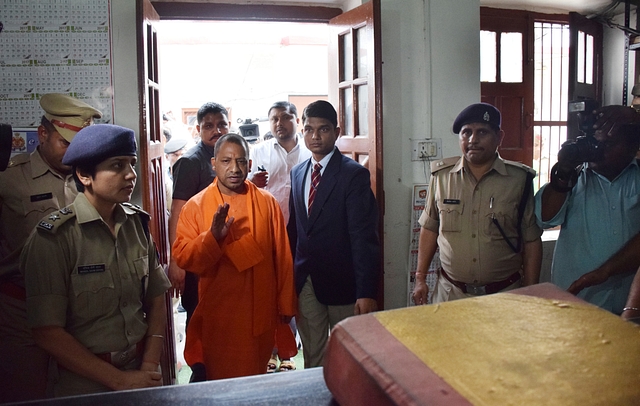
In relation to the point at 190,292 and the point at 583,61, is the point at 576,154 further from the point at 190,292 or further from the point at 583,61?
the point at 583,61

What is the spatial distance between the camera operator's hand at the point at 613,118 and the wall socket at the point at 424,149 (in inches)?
45.6

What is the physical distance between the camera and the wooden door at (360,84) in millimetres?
2879

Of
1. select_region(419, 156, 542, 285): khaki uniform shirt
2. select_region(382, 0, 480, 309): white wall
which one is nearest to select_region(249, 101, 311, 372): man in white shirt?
select_region(382, 0, 480, 309): white wall

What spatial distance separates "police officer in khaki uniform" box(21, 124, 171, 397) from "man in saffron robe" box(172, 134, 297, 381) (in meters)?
0.70

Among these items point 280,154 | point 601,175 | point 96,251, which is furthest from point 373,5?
point 96,251

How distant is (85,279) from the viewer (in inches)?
58.4

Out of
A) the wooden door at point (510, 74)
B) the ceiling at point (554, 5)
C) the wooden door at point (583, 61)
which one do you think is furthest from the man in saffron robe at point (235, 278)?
the wooden door at point (583, 61)

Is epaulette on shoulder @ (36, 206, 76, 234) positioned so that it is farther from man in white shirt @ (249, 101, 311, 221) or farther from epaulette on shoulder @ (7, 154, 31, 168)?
man in white shirt @ (249, 101, 311, 221)

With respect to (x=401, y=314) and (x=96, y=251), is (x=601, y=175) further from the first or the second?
(x=96, y=251)

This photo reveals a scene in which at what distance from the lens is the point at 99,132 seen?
5.08 ft

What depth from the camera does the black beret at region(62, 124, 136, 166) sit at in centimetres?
151

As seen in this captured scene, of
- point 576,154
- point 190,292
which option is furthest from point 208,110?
point 576,154

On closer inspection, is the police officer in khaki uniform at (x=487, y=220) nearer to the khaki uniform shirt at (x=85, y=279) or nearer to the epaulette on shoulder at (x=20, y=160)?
the khaki uniform shirt at (x=85, y=279)

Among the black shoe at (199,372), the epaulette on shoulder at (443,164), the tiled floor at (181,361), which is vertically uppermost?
the epaulette on shoulder at (443,164)
